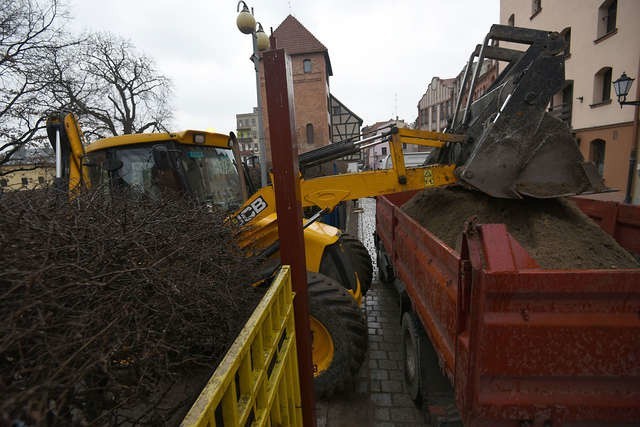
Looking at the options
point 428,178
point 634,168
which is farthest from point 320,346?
point 634,168

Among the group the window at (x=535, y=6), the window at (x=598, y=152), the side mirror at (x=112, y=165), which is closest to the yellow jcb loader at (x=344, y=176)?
the side mirror at (x=112, y=165)

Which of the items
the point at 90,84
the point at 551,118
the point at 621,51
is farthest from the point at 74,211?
the point at 90,84

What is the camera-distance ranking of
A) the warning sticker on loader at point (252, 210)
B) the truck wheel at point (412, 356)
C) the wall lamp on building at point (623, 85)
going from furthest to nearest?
the wall lamp on building at point (623, 85) < the warning sticker on loader at point (252, 210) < the truck wheel at point (412, 356)

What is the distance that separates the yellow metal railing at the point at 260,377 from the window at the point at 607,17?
1552 centimetres

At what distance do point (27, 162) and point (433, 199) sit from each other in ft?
44.7

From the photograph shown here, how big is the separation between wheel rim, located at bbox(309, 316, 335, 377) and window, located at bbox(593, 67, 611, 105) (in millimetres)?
14378

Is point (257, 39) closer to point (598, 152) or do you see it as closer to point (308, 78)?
point (598, 152)

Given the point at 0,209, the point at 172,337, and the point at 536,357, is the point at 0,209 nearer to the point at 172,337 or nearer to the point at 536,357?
the point at 172,337

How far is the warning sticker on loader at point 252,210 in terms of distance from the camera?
11.1 ft

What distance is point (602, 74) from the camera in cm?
1221

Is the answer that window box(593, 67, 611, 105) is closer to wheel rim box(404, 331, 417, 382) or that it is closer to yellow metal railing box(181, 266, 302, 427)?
wheel rim box(404, 331, 417, 382)

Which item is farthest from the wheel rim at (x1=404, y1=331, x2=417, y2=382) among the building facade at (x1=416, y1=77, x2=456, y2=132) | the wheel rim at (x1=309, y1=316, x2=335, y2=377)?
the building facade at (x1=416, y1=77, x2=456, y2=132)

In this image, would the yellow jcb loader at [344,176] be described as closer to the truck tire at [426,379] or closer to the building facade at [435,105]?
the truck tire at [426,379]

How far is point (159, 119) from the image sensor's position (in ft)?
79.3
